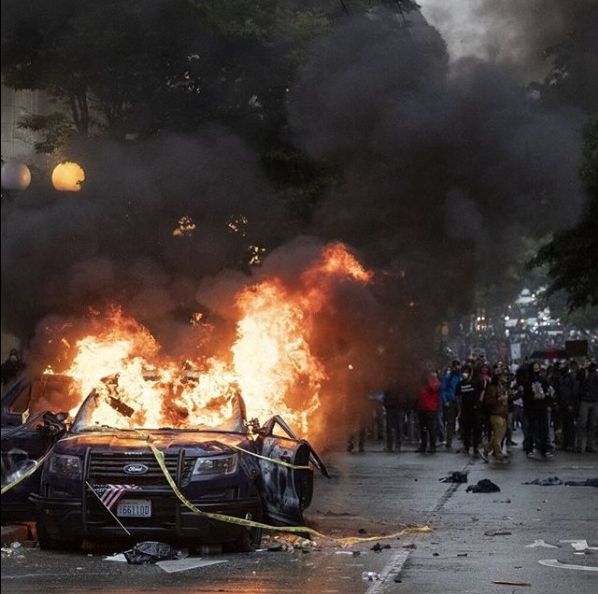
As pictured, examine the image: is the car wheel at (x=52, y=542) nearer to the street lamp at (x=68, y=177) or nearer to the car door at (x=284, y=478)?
the car door at (x=284, y=478)

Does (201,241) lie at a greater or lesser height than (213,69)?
lesser

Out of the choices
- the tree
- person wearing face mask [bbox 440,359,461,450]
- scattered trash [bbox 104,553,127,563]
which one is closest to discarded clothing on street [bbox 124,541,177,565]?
scattered trash [bbox 104,553,127,563]

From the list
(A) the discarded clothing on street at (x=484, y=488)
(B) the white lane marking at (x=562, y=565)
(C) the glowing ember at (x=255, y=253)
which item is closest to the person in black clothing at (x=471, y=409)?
(C) the glowing ember at (x=255, y=253)

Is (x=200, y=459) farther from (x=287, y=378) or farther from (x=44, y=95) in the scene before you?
(x=44, y=95)

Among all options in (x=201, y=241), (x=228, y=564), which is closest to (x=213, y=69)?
(x=201, y=241)

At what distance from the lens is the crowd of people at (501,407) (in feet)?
79.6

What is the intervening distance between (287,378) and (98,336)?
206 centimetres

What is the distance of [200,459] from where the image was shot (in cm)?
1148

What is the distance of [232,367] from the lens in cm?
1412

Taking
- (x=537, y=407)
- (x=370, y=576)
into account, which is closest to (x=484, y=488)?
(x=537, y=407)

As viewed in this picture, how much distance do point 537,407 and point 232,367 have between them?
1207 centimetres

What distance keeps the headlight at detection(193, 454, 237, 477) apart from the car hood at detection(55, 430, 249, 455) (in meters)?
0.06

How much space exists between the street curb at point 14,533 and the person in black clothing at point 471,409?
44.9 ft

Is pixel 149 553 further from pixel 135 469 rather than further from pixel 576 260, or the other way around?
pixel 576 260
